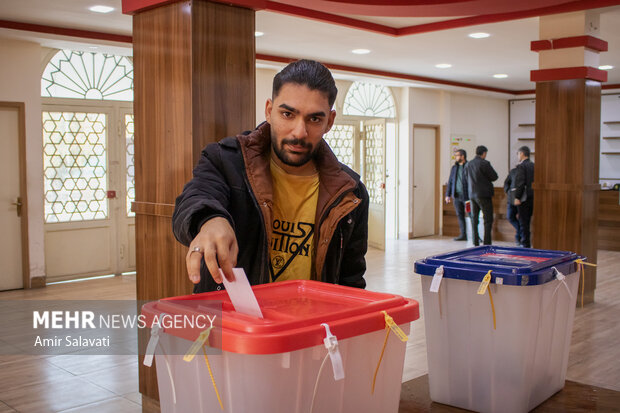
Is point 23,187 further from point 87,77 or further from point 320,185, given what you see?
point 320,185

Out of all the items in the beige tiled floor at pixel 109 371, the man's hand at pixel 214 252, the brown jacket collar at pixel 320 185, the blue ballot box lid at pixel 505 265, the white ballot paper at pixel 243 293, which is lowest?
the beige tiled floor at pixel 109 371

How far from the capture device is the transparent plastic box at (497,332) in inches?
79.4

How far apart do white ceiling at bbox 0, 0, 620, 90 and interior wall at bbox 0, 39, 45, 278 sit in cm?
25

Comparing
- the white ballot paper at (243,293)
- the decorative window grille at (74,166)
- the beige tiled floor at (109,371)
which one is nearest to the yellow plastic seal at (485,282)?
the white ballot paper at (243,293)

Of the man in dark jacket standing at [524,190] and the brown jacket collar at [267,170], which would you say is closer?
the brown jacket collar at [267,170]

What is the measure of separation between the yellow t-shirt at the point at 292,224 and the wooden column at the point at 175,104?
58.6 inches

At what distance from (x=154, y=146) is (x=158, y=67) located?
0.42 m

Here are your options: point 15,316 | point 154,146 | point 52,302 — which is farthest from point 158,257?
point 52,302

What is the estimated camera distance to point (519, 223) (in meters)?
9.69

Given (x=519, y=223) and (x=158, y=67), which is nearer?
(x=158, y=67)

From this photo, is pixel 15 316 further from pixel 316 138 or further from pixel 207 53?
pixel 316 138

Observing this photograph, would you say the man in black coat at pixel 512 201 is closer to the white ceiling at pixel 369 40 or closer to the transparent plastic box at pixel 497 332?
the white ceiling at pixel 369 40

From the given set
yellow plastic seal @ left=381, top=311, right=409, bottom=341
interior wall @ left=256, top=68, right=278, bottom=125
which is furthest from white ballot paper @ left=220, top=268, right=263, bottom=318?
interior wall @ left=256, top=68, right=278, bottom=125

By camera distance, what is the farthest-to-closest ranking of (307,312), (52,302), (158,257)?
(52,302) < (158,257) < (307,312)
